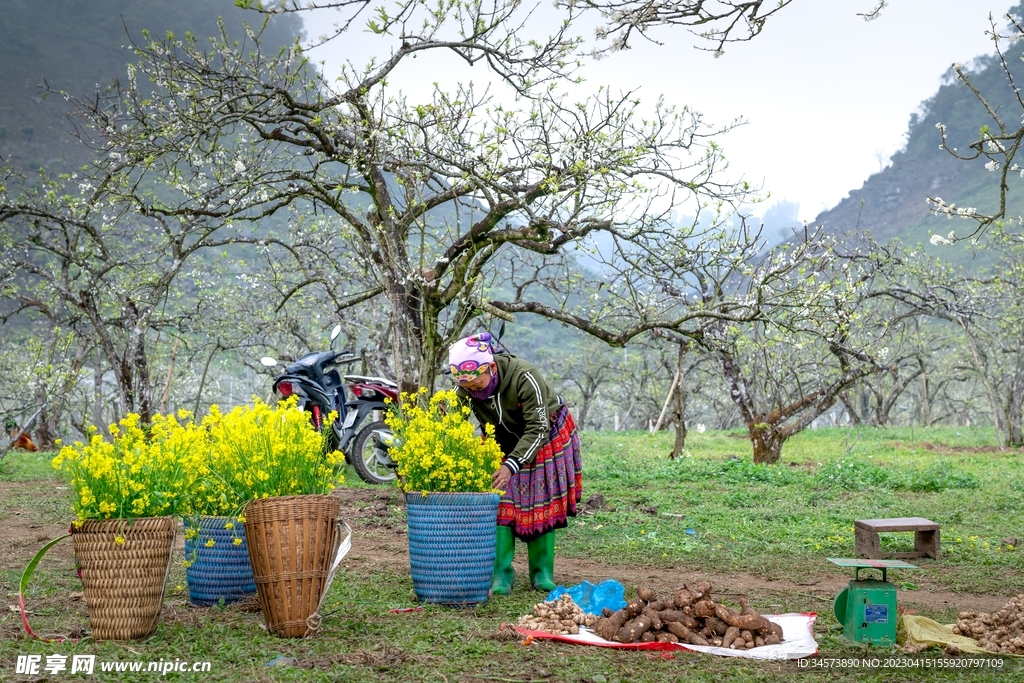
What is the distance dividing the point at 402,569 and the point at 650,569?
5.88 ft

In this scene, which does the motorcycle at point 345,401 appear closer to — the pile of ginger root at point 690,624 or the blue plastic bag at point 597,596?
the blue plastic bag at point 597,596

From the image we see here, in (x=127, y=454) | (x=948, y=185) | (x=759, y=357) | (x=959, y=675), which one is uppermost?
(x=948, y=185)

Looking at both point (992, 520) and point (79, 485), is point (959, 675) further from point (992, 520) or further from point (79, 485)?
point (992, 520)

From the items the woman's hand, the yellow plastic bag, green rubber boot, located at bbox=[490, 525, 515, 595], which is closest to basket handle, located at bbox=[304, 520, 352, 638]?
the woman's hand

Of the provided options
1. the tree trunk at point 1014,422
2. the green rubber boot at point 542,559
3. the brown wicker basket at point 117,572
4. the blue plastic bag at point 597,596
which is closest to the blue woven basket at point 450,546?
the blue plastic bag at point 597,596

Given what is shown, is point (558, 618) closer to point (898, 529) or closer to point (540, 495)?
point (540, 495)

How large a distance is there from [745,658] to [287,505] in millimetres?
2233

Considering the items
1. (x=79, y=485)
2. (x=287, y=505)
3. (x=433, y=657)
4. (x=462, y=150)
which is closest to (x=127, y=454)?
(x=79, y=485)

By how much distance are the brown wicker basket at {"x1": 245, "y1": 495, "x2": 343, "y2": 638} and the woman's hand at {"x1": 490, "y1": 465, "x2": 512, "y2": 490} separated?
4.20ft

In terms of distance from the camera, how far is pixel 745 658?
400cm

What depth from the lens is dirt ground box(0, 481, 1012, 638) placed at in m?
5.29

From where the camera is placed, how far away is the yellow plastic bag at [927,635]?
4.04m

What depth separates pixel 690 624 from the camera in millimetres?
4242

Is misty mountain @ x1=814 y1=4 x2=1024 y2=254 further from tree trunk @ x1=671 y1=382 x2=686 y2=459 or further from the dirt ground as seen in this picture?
the dirt ground
